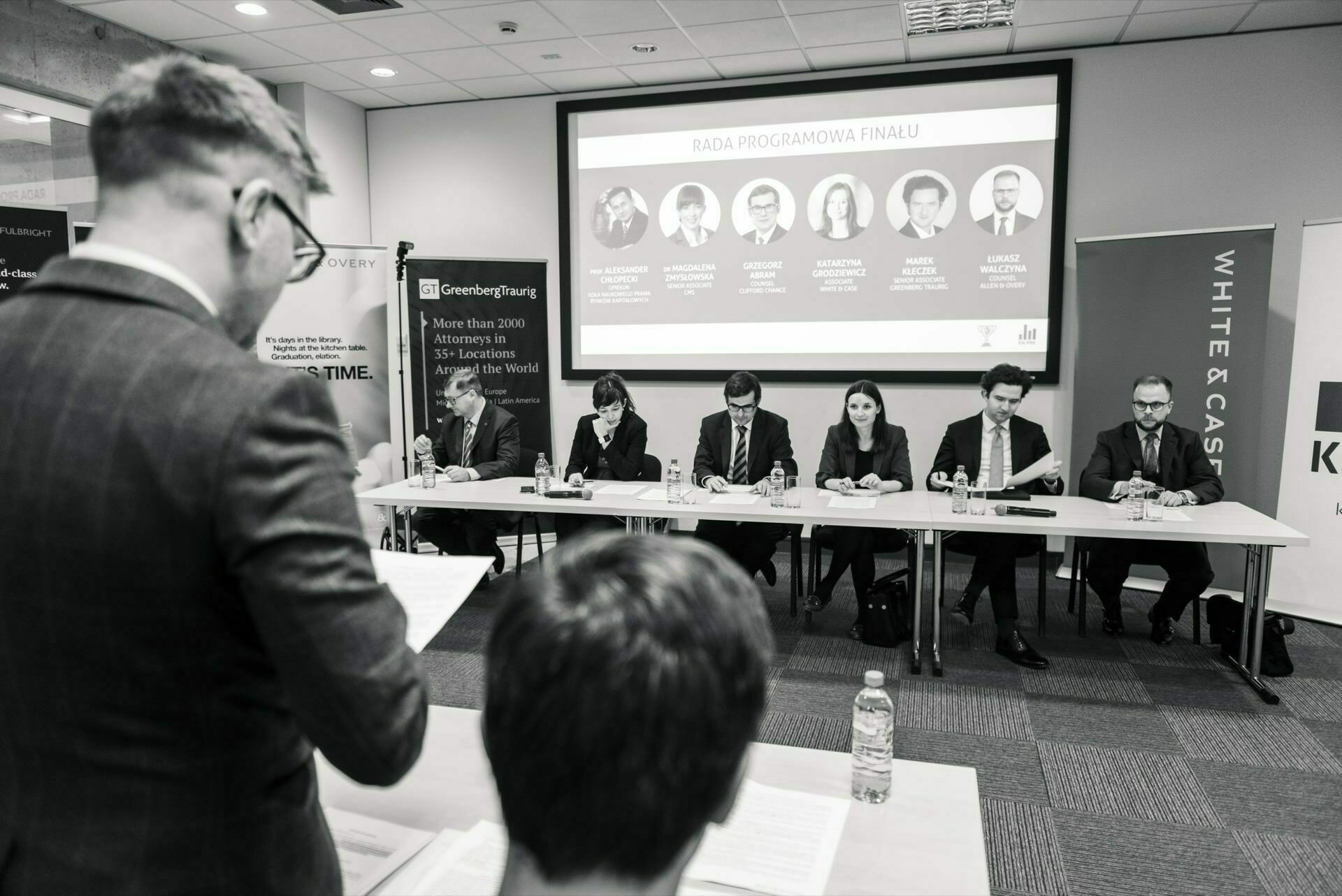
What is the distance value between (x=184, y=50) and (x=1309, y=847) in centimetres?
638

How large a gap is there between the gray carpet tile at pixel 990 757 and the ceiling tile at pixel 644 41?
12.7 feet

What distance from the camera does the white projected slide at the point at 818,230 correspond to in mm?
5125

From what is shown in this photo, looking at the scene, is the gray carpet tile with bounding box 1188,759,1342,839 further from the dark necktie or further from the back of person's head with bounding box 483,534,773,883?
the back of person's head with bounding box 483,534,773,883

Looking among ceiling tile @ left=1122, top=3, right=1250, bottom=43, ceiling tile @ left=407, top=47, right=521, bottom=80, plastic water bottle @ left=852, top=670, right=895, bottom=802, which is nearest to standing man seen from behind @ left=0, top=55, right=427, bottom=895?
plastic water bottle @ left=852, top=670, right=895, bottom=802

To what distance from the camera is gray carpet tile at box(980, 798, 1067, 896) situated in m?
2.13

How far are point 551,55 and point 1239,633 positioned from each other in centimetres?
472

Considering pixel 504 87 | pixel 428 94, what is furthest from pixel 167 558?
pixel 428 94

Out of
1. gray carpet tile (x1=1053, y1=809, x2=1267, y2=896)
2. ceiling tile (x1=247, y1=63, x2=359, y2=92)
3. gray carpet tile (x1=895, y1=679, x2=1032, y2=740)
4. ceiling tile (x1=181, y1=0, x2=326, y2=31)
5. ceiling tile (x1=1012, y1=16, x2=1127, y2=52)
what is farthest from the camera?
ceiling tile (x1=247, y1=63, x2=359, y2=92)

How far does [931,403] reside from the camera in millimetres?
5406

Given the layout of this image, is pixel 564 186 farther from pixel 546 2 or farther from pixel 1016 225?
pixel 1016 225

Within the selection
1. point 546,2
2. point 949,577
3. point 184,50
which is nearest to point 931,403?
point 949,577

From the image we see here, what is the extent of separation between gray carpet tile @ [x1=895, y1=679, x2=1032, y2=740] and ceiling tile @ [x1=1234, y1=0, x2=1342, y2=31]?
3850 mm

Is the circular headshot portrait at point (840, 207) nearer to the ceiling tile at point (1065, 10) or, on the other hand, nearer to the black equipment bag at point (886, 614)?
the ceiling tile at point (1065, 10)

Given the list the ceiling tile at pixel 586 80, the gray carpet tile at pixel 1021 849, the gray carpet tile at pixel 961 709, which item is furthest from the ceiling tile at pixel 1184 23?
the gray carpet tile at pixel 1021 849
